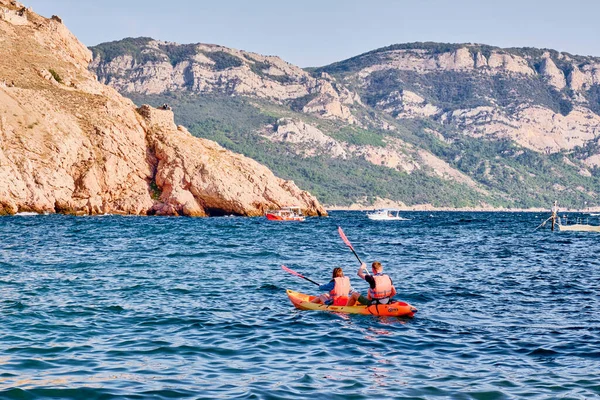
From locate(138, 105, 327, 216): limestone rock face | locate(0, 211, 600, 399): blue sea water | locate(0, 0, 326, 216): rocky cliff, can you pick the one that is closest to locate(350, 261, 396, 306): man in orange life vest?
locate(0, 211, 600, 399): blue sea water

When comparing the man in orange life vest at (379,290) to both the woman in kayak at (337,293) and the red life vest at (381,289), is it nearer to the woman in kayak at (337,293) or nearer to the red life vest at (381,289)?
the red life vest at (381,289)

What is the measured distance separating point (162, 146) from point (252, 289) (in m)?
78.8

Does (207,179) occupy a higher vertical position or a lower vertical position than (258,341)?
higher

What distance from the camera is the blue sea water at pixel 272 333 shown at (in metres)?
13.7

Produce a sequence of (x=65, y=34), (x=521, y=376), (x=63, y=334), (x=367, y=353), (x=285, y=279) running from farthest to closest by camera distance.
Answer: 1. (x=65, y=34)
2. (x=285, y=279)
3. (x=63, y=334)
4. (x=367, y=353)
5. (x=521, y=376)

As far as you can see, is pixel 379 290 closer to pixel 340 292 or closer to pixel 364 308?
pixel 364 308

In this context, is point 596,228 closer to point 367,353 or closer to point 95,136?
point 95,136

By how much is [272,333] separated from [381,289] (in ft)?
16.0

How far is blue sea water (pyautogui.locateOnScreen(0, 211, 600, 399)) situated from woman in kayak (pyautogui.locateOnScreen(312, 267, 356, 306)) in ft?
2.16

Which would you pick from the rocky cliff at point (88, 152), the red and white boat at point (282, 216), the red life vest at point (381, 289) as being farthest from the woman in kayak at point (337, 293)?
the red and white boat at point (282, 216)

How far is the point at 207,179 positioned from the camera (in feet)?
334

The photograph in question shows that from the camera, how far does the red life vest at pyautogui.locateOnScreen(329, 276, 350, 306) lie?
76.3 ft

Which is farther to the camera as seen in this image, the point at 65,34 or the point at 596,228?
the point at 65,34

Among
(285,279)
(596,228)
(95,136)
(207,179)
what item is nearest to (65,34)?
(95,136)
